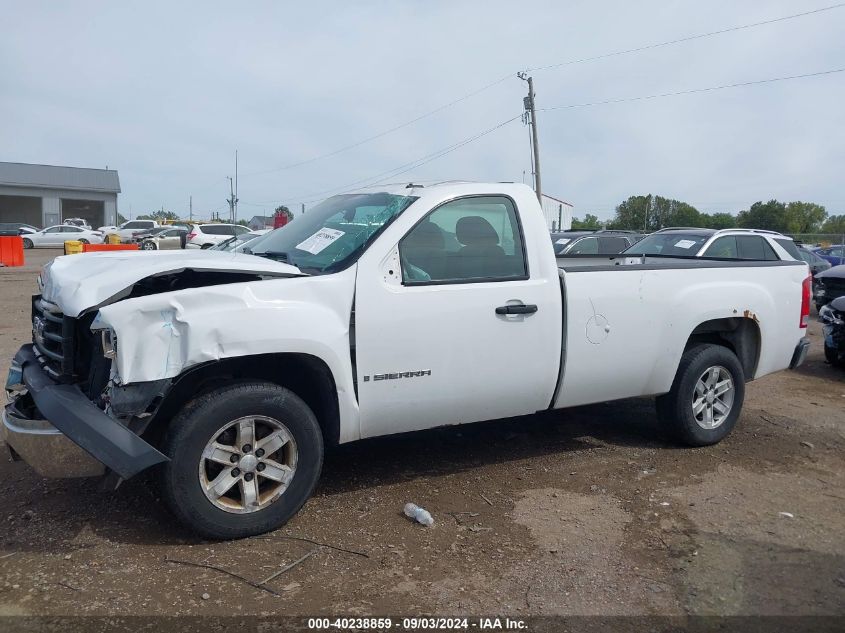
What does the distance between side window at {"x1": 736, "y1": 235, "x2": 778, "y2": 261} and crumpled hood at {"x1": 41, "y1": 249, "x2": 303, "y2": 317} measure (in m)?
9.65

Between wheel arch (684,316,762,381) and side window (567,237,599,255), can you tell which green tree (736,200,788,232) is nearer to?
side window (567,237,599,255)

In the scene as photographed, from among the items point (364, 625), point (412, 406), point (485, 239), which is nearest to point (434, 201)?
point (485, 239)

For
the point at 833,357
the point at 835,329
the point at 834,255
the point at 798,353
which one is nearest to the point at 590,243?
the point at 833,357

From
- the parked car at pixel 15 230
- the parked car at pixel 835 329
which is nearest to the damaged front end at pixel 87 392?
the parked car at pixel 835 329

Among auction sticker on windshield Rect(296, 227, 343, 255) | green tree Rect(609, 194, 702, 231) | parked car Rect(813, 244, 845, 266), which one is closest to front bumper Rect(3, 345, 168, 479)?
auction sticker on windshield Rect(296, 227, 343, 255)

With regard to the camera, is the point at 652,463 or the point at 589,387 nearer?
the point at 589,387

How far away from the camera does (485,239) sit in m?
4.62

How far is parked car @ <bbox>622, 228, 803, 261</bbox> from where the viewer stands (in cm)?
1148

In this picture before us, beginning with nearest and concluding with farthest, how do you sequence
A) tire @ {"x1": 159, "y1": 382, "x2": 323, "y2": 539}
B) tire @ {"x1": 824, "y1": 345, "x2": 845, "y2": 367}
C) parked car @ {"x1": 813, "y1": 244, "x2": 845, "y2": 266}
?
tire @ {"x1": 159, "y1": 382, "x2": 323, "y2": 539} → tire @ {"x1": 824, "y1": 345, "x2": 845, "y2": 367} → parked car @ {"x1": 813, "y1": 244, "x2": 845, "y2": 266}

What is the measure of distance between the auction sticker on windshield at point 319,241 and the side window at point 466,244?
50cm

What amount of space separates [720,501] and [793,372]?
496 cm

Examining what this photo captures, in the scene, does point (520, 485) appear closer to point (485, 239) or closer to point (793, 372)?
point (485, 239)

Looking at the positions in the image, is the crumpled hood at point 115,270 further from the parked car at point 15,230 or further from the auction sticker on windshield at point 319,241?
the parked car at point 15,230

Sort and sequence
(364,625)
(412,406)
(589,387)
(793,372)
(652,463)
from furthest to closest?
(793,372) → (652,463) → (589,387) → (412,406) → (364,625)
